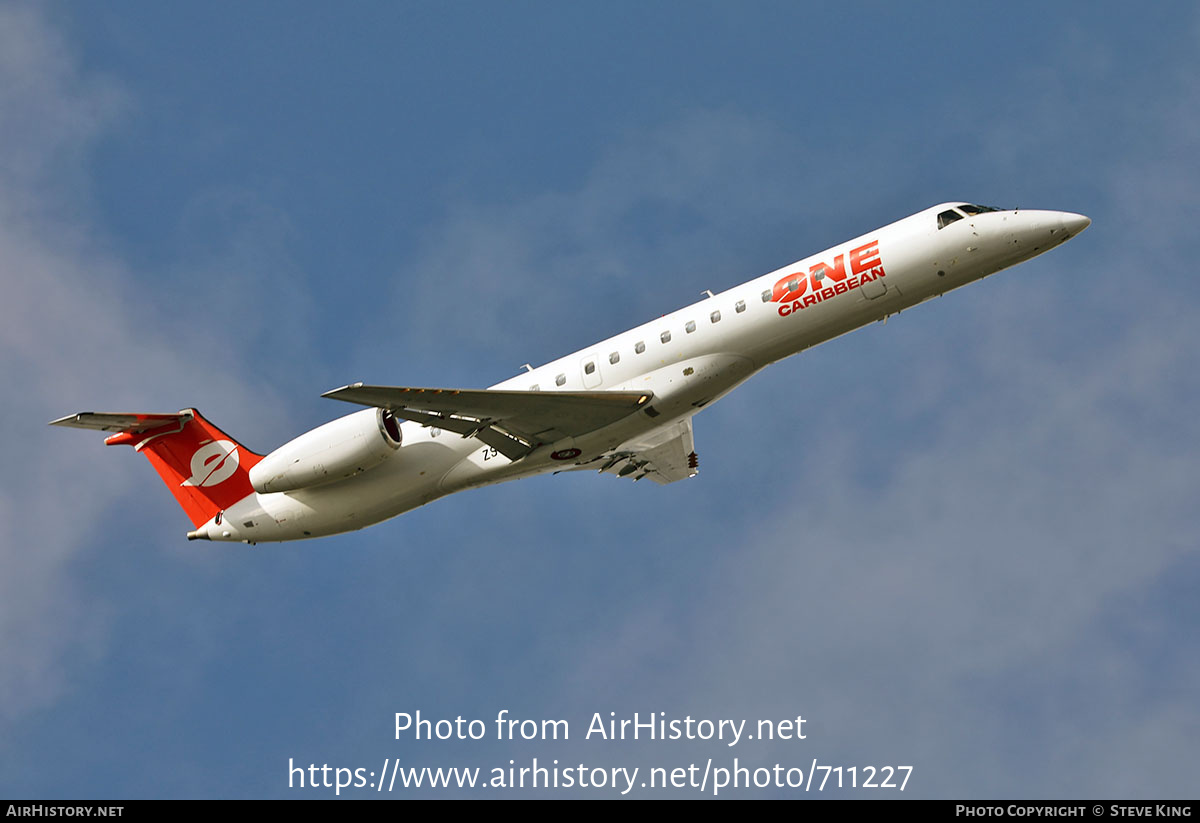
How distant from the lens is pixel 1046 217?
25141 mm

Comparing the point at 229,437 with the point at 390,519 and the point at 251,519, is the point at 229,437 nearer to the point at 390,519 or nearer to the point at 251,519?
the point at 251,519

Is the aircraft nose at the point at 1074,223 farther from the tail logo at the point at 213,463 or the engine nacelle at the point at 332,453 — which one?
the tail logo at the point at 213,463

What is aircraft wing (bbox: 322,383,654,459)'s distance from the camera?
25000 mm

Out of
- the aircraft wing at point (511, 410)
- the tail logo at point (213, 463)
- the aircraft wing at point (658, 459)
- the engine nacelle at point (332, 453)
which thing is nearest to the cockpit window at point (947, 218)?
the aircraft wing at point (511, 410)

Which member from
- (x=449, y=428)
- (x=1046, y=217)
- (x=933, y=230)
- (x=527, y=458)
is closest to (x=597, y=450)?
(x=527, y=458)

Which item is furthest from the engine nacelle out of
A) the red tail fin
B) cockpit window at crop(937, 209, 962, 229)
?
cockpit window at crop(937, 209, 962, 229)

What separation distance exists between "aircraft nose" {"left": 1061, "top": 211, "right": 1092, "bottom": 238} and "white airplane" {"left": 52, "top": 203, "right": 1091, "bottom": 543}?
2cm

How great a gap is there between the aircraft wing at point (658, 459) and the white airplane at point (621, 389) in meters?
0.36

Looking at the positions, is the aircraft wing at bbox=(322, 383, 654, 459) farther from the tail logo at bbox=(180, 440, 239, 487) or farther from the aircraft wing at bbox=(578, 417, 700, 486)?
the tail logo at bbox=(180, 440, 239, 487)

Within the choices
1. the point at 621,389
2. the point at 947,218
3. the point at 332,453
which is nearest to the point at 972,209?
the point at 947,218

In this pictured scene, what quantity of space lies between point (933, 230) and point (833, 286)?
224cm

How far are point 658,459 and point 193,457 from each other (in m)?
10.9

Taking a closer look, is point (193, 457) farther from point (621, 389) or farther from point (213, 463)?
point (621, 389)

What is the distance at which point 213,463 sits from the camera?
3020cm
